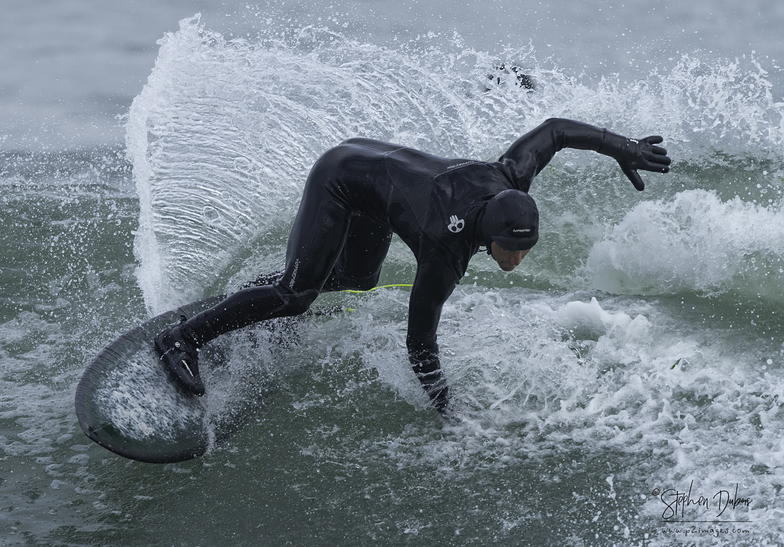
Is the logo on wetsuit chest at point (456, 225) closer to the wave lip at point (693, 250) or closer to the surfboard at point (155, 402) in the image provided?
the surfboard at point (155, 402)

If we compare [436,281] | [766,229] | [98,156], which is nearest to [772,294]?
[766,229]

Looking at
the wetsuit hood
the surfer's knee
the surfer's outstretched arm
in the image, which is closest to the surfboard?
the surfer's knee

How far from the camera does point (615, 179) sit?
6.54 meters

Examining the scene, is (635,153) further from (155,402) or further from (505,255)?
(155,402)

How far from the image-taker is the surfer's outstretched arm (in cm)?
362

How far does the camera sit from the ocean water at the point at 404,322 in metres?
3.40

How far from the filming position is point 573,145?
3.75 metres

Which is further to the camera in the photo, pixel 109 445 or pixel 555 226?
pixel 555 226

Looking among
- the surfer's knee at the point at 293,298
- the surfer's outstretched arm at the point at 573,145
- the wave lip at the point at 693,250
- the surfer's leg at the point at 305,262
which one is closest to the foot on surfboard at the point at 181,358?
the surfer's leg at the point at 305,262

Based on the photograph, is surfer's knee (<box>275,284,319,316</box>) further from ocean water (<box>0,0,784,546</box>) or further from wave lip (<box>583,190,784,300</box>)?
wave lip (<box>583,190,784,300</box>)

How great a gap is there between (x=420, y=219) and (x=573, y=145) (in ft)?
2.82

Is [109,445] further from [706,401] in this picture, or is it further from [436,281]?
[706,401]

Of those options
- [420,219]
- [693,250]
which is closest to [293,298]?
[420,219]

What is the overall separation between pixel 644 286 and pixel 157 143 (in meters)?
3.83
